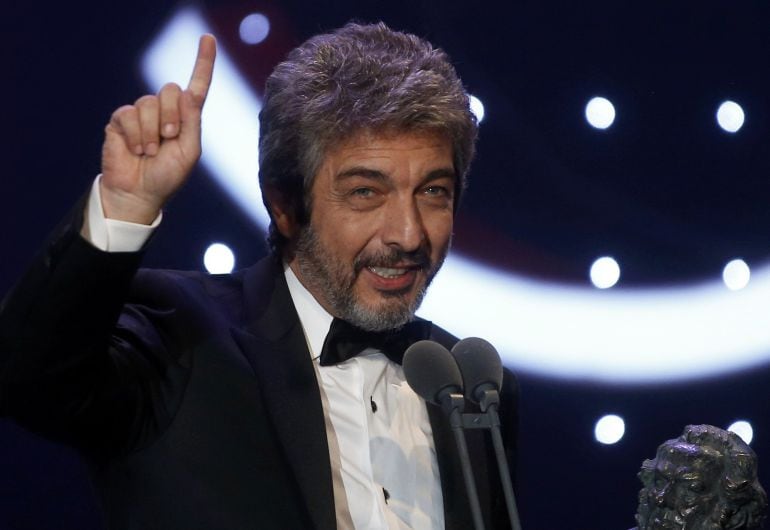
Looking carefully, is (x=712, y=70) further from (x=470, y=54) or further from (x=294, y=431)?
(x=294, y=431)

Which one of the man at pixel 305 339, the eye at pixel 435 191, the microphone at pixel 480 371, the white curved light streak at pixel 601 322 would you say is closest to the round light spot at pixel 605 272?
the white curved light streak at pixel 601 322

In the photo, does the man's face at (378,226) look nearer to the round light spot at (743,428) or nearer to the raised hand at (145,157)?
the raised hand at (145,157)

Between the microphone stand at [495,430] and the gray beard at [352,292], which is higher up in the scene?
the gray beard at [352,292]

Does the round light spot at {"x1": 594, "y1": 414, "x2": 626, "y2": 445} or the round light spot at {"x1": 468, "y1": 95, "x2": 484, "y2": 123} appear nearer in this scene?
the round light spot at {"x1": 468, "y1": 95, "x2": 484, "y2": 123}

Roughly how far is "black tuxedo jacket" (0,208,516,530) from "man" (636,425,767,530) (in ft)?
1.07

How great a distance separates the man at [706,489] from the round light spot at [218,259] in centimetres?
99

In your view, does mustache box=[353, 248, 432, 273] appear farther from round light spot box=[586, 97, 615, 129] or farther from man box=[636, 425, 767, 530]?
round light spot box=[586, 97, 615, 129]

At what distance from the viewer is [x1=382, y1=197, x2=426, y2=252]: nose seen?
218cm

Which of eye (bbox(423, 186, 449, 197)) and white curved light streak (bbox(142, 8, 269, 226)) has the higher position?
white curved light streak (bbox(142, 8, 269, 226))

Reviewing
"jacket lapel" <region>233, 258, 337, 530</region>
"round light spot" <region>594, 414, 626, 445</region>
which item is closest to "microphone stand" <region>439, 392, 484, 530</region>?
"jacket lapel" <region>233, 258, 337, 530</region>

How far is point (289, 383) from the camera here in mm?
2137

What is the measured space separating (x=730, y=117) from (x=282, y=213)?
1257mm

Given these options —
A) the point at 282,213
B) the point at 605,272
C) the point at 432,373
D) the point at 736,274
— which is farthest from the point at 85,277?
the point at 736,274

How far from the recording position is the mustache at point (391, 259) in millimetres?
2197
